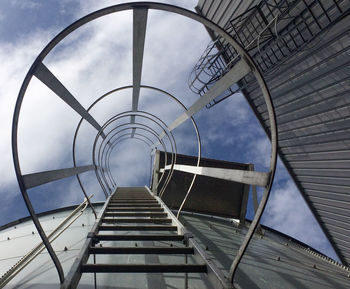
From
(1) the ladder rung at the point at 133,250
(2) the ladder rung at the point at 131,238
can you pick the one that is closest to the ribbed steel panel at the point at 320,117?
(2) the ladder rung at the point at 131,238

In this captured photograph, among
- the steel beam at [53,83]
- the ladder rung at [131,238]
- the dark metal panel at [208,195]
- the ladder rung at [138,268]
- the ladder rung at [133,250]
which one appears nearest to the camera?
the steel beam at [53,83]

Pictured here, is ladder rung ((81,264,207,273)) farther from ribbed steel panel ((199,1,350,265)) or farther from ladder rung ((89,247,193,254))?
ribbed steel panel ((199,1,350,265))

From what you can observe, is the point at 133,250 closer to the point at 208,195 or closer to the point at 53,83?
the point at 53,83

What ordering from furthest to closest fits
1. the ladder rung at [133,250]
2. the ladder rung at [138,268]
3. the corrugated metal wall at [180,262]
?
the corrugated metal wall at [180,262], the ladder rung at [133,250], the ladder rung at [138,268]

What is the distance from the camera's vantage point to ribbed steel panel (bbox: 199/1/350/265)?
6.95m

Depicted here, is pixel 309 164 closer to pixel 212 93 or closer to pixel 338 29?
pixel 338 29

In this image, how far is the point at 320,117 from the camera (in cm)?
856

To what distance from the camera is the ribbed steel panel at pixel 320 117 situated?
22.8 feet

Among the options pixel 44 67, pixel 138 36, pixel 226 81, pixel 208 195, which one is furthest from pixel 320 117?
pixel 44 67

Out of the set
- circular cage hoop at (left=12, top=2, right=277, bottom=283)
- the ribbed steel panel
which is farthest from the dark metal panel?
circular cage hoop at (left=12, top=2, right=277, bottom=283)

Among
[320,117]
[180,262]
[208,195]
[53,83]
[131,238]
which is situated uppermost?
[320,117]

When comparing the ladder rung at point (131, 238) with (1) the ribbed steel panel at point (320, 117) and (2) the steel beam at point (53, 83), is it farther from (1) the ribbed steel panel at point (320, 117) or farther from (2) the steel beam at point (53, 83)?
(1) the ribbed steel panel at point (320, 117)

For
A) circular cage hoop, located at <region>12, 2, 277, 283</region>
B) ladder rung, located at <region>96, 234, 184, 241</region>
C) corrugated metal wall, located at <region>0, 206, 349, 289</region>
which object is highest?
circular cage hoop, located at <region>12, 2, 277, 283</region>

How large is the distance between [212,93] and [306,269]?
3421 millimetres
